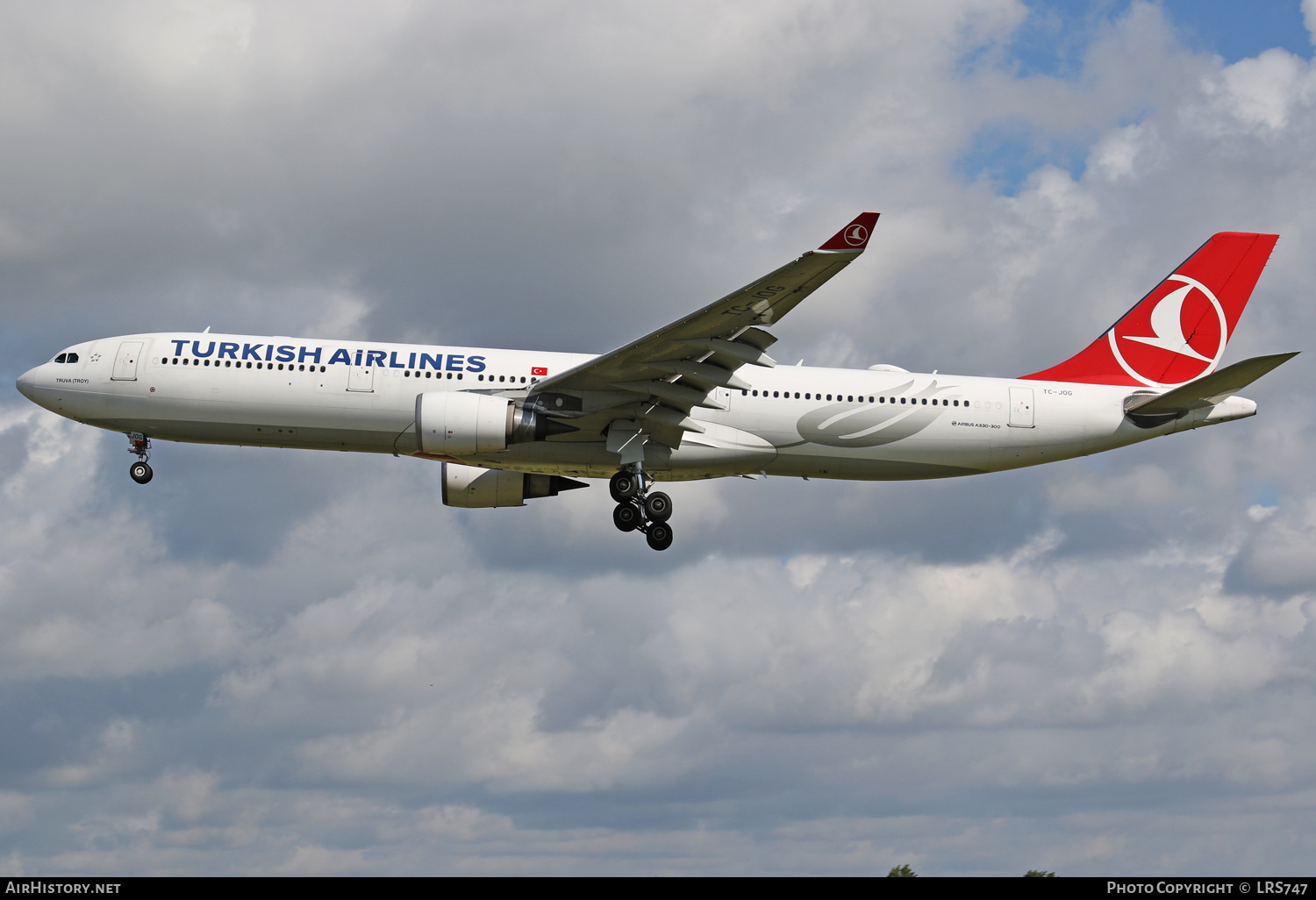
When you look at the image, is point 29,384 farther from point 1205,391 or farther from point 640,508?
point 1205,391

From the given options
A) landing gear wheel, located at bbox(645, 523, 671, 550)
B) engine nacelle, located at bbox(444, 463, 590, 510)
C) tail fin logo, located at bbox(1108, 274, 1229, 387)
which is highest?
tail fin logo, located at bbox(1108, 274, 1229, 387)

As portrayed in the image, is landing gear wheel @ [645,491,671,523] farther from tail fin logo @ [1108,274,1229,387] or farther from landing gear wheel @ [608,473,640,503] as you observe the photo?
tail fin logo @ [1108,274,1229,387]

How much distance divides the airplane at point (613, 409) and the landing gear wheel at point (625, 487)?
0.15 feet

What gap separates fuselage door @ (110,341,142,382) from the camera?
34.6 m

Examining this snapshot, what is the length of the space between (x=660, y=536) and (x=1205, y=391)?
1511 cm

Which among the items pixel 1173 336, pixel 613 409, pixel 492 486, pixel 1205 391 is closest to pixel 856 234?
pixel 613 409

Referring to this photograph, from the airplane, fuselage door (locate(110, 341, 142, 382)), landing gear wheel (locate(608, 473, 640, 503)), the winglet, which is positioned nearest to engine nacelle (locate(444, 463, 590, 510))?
the airplane

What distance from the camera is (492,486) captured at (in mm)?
38750

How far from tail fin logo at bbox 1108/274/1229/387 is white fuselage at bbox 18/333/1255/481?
2.83 m

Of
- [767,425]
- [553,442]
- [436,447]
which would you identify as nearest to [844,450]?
[767,425]

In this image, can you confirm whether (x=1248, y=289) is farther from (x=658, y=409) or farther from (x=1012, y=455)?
(x=658, y=409)

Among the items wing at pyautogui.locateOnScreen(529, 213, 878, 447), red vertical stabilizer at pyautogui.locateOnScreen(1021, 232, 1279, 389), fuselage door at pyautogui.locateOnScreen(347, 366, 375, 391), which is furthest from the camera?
red vertical stabilizer at pyautogui.locateOnScreen(1021, 232, 1279, 389)

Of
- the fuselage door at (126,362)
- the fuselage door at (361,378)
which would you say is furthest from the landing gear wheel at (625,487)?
the fuselage door at (126,362)

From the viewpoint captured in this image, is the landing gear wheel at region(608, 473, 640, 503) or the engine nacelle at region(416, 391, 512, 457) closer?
the engine nacelle at region(416, 391, 512, 457)
